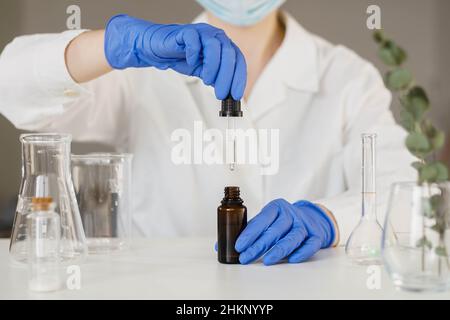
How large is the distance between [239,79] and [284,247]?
14.0 inches

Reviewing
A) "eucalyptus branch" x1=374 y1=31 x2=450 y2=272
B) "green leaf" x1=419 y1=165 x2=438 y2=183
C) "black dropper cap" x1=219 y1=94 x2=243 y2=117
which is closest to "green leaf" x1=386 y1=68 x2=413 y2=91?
"eucalyptus branch" x1=374 y1=31 x2=450 y2=272

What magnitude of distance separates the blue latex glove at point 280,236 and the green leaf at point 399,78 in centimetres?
44

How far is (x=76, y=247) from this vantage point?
1233mm

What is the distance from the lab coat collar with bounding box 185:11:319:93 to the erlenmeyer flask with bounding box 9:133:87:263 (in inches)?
32.9

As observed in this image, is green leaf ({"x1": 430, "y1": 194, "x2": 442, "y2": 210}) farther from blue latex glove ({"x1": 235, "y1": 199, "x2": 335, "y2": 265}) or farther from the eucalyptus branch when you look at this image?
blue latex glove ({"x1": 235, "y1": 199, "x2": 335, "y2": 265})

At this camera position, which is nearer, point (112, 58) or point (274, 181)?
point (112, 58)

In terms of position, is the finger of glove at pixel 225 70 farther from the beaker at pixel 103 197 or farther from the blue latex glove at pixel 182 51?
the beaker at pixel 103 197

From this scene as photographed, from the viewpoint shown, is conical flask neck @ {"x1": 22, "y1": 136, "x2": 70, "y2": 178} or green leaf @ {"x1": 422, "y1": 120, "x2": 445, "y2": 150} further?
conical flask neck @ {"x1": 22, "y1": 136, "x2": 70, "y2": 178}

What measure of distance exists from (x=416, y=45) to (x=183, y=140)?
47.5 inches

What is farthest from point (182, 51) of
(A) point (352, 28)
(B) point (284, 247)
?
(A) point (352, 28)

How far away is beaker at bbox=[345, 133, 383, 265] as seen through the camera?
122cm

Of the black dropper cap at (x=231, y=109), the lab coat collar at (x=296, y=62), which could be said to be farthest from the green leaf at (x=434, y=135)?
the lab coat collar at (x=296, y=62)
